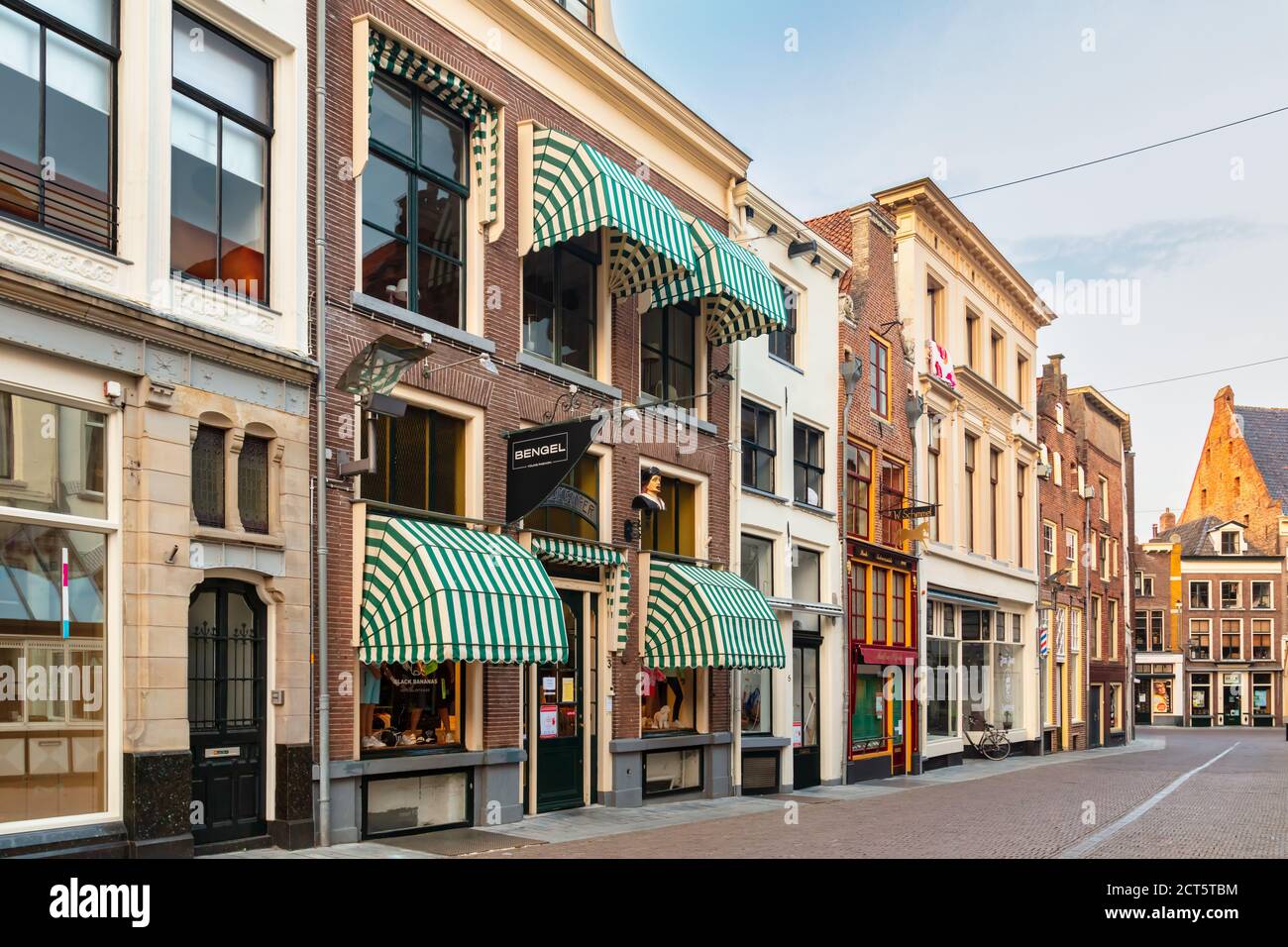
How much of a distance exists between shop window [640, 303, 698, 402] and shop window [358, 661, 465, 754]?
257 inches

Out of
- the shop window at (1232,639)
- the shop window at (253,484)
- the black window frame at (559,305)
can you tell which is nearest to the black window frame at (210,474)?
the shop window at (253,484)

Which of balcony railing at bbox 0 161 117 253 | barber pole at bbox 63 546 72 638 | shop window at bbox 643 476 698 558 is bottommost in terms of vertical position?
barber pole at bbox 63 546 72 638

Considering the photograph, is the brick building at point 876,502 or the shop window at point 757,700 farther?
the brick building at point 876,502

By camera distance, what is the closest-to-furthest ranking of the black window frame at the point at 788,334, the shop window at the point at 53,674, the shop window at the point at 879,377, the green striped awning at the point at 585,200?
the shop window at the point at 53,674
the green striped awning at the point at 585,200
the black window frame at the point at 788,334
the shop window at the point at 879,377

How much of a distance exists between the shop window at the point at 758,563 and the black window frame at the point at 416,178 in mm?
8803

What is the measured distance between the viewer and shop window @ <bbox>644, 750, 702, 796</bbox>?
1981 centimetres

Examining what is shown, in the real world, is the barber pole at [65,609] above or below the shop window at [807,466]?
below

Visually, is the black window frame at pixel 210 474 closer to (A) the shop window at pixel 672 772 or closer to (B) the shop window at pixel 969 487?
(A) the shop window at pixel 672 772

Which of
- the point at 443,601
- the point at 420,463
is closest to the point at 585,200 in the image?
the point at 420,463

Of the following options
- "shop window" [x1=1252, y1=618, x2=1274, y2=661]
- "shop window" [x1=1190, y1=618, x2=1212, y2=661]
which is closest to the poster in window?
"shop window" [x1=1190, y1=618, x2=1212, y2=661]

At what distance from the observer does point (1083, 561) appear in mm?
47000

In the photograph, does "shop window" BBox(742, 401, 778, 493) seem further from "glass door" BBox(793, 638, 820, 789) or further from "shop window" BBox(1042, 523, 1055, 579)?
"shop window" BBox(1042, 523, 1055, 579)

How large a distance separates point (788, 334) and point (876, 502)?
5247 mm

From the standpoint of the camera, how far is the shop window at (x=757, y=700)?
2302 centimetres
